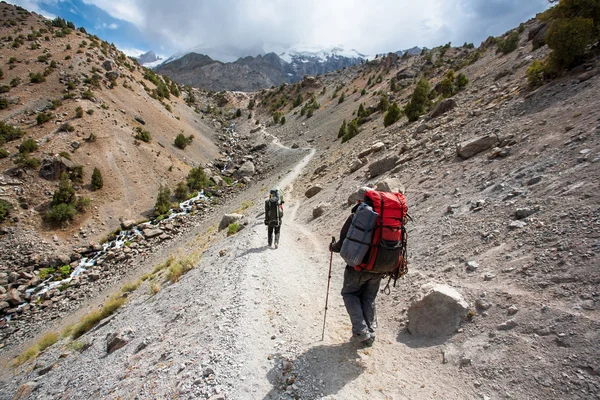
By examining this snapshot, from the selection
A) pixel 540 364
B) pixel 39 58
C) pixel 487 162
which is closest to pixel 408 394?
pixel 540 364

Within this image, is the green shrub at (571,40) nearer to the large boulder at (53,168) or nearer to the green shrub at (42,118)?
the large boulder at (53,168)

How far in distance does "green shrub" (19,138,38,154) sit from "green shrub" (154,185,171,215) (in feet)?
40.4

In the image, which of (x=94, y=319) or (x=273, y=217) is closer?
(x=273, y=217)

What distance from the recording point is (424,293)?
5637 mm

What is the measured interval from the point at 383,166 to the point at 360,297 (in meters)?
12.8

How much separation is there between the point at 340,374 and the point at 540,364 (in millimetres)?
2725

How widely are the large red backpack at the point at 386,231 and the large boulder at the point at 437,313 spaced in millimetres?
1516

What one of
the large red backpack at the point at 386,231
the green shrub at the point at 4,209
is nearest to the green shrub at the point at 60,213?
the green shrub at the point at 4,209

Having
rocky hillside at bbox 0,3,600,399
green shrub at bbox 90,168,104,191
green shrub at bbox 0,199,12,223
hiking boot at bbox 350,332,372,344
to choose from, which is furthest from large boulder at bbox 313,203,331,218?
green shrub at bbox 0,199,12,223

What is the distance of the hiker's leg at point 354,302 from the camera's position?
488cm

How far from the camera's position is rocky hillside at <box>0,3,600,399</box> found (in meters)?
4.15

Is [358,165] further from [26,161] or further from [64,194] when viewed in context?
[26,161]

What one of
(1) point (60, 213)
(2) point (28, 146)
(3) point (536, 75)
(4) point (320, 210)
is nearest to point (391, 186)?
(4) point (320, 210)

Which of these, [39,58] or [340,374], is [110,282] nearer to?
[340,374]
